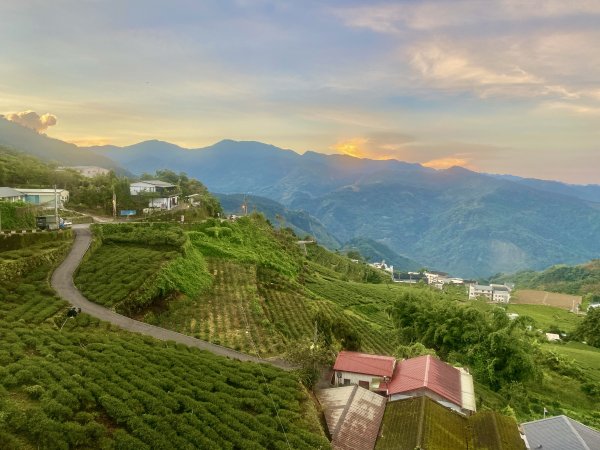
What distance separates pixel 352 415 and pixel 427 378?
571 centimetres

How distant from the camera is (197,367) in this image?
20781 mm

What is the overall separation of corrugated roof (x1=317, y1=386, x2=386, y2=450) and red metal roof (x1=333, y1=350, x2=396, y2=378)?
2040 mm

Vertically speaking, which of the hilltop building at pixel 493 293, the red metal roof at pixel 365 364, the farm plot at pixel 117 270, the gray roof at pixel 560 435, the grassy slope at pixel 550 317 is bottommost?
the hilltop building at pixel 493 293

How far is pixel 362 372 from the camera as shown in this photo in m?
25.5

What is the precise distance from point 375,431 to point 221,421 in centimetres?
765

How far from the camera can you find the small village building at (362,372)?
25578 mm

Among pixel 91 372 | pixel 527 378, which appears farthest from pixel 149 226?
pixel 527 378

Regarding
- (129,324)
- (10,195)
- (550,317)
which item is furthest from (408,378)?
(550,317)

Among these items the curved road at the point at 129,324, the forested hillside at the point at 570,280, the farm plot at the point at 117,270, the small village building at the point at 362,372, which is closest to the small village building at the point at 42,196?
the farm plot at the point at 117,270

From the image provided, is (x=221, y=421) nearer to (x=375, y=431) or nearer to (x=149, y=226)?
(x=375, y=431)

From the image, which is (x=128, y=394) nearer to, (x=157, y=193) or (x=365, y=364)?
(x=365, y=364)

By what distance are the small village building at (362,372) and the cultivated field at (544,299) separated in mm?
103341

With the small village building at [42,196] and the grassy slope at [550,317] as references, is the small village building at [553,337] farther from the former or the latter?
the small village building at [42,196]

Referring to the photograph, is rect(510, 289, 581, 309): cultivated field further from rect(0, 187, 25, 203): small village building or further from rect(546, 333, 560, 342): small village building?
rect(0, 187, 25, 203): small village building
